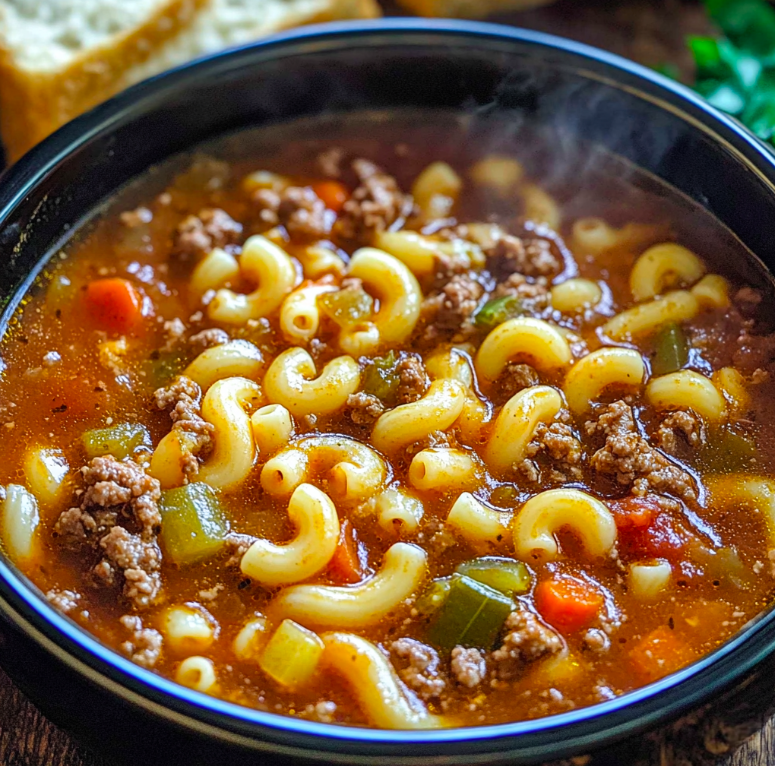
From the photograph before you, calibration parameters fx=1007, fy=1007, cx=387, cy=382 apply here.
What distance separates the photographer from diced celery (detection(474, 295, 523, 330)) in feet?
11.0

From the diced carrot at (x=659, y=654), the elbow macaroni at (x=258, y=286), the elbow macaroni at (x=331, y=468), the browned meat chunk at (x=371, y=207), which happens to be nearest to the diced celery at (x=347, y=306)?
the elbow macaroni at (x=258, y=286)

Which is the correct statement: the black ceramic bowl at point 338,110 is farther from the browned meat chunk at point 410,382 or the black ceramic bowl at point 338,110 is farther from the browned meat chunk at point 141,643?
the browned meat chunk at point 410,382

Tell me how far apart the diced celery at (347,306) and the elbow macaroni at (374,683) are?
1.11 m

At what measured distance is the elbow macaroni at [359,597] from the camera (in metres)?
2.72

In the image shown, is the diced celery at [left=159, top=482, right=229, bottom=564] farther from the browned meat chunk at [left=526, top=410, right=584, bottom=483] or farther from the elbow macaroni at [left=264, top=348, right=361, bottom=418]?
the browned meat chunk at [left=526, top=410, right=584, bottom=483]

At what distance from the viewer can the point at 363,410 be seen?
10.2 ft

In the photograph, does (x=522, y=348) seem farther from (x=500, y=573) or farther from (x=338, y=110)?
(x=338, y=110)

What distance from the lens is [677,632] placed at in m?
2.71

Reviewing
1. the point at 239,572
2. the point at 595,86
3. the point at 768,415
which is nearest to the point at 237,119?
the point at 595,86

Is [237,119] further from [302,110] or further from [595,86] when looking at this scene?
[595,86]

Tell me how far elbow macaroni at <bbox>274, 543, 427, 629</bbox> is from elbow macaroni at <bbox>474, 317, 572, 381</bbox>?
737 millimetres

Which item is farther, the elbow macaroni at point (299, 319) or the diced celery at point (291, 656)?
the elbow macaroni at point (299, 319)

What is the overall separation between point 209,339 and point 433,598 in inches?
46.3

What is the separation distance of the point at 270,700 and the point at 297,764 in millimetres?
451
